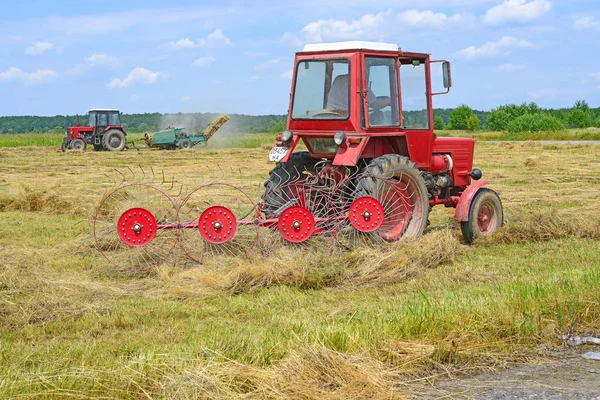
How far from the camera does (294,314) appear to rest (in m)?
6.14

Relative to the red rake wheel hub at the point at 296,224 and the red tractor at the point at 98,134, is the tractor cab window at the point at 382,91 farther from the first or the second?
the red tractor at the point at 98,134

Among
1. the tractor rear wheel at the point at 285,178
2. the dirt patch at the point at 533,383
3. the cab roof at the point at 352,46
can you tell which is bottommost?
the dirt patch at the point at 533,383

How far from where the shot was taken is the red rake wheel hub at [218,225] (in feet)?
25.5

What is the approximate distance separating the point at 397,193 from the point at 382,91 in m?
1.25

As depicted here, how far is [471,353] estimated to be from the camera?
4.76 metres

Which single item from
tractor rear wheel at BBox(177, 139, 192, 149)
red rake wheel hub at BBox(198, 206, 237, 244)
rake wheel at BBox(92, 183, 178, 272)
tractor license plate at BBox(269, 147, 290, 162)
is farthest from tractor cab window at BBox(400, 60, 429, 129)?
tractor rear wheel at BBox(177, 139, 192, 149)

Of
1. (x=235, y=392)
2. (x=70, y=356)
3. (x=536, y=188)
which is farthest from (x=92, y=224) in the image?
(x=536, y=188)

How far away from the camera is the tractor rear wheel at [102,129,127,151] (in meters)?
33.6

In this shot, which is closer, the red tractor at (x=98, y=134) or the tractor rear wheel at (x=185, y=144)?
the red tractor at (x=98, y=134)

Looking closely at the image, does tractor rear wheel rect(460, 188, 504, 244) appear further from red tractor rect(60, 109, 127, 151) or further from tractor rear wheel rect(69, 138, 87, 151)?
tractor rear wheel rect(69, 138, 87, 151)

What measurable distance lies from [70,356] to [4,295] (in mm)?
2278

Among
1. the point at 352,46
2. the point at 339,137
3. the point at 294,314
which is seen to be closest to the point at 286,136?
the point at 339,137

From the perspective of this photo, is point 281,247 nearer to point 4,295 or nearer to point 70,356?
point 4,295

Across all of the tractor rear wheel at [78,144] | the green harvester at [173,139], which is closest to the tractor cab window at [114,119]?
the green harvester at [173,139]
